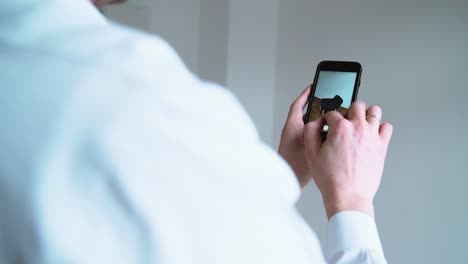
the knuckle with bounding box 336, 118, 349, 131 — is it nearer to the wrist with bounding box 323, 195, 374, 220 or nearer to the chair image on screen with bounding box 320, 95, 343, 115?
the wrist with bounding box 323, 195, 374, 220

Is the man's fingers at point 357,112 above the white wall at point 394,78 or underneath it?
above

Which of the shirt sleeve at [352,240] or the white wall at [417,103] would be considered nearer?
the shirt sleeve at [352,240]

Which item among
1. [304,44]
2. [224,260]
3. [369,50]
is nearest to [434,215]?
[369,50]

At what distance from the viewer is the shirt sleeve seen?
0.40 meters

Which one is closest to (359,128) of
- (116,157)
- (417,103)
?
(116,157)

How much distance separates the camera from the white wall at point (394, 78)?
3.34 ft

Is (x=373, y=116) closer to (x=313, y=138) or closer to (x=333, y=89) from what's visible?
(x=313, y=138)

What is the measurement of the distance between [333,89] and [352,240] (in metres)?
0.34

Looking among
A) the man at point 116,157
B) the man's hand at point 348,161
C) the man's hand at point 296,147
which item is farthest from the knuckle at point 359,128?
the man at point 116,157

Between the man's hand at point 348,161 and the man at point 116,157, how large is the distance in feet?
0.82

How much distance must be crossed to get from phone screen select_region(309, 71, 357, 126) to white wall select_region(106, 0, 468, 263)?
427 millimetres

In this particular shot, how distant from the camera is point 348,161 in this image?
0.46 m

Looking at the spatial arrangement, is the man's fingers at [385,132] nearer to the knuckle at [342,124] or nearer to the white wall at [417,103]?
the knuckle at [342,124]

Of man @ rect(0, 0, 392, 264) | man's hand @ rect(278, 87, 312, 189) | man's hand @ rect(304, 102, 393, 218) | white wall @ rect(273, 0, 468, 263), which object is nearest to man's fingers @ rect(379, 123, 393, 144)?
man's hand @ rect(304, 102, 393, 218)
